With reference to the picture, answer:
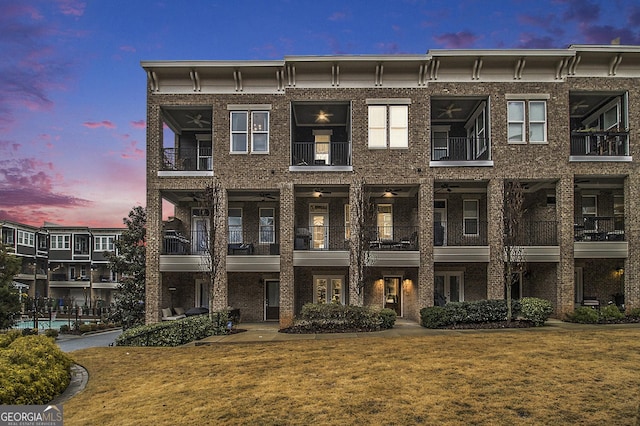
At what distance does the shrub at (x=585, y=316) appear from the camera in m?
18.4

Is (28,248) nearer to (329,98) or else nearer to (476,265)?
(329,98)

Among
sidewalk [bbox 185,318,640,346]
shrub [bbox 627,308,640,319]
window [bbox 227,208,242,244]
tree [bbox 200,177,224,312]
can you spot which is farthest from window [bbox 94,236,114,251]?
shrub [bbox 627,308,640,319]

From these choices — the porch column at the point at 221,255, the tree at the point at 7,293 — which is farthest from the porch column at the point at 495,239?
the tree at the point at 7,293

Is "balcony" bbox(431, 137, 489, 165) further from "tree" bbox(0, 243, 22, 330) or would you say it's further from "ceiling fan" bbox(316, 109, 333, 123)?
"tree" bbox(0, 243, 22, 330)

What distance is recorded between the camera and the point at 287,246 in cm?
2061

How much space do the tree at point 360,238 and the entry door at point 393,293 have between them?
13.3ft

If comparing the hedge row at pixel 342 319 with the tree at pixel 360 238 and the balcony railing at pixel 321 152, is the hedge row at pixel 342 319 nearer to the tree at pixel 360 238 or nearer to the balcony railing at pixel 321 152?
the tree at pixel 360 238

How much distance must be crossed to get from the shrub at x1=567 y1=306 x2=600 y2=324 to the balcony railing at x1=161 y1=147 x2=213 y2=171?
1779 cm

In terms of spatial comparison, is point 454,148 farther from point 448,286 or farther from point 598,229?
point 598,229

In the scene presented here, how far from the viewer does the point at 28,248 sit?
150 feet

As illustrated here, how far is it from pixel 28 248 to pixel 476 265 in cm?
4502

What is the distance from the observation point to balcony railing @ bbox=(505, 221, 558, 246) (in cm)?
2088

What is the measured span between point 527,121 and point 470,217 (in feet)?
18.5

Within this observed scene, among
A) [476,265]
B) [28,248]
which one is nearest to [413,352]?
[476,265]
